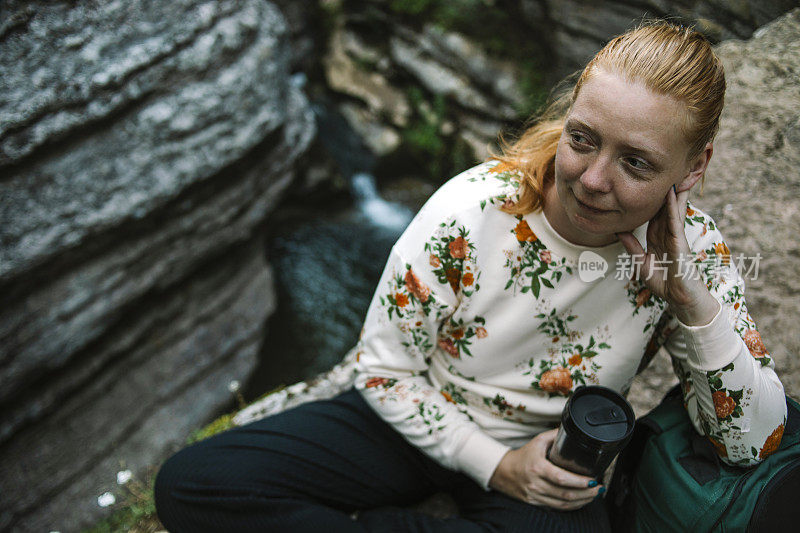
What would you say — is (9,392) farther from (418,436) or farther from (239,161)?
(418,436)

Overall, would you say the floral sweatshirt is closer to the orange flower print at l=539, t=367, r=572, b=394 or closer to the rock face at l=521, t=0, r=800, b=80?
the orange flower print at l=539, t=367, r=572, b=394

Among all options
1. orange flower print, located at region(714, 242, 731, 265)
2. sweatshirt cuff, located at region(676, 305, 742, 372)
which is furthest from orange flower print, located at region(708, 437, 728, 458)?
orange flower print, located at region(714, 242, 731, 265)

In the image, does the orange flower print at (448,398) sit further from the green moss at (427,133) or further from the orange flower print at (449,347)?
the green moss at (427,133)

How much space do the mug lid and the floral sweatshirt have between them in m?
0.30

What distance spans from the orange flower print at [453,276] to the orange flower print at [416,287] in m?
0.08

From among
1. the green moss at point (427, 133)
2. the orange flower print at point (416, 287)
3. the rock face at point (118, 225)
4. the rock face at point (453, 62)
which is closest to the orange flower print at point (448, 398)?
the orange flower print at point (416, 287)

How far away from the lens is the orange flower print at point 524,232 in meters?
1.71

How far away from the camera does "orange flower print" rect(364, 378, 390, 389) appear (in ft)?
6.22

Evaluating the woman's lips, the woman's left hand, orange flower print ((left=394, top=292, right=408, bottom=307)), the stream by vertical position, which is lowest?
the stream

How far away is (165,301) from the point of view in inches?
187

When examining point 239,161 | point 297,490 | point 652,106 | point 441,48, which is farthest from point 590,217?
point 441,48

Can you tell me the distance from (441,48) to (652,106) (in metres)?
6.24

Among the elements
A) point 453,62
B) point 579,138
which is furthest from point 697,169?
point 453,62

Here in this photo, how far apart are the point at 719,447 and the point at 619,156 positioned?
3.18 ft
